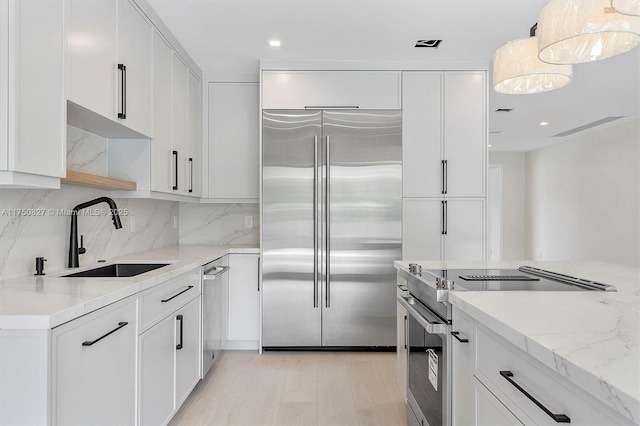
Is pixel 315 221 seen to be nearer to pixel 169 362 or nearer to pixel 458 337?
Result: pixel 169 362

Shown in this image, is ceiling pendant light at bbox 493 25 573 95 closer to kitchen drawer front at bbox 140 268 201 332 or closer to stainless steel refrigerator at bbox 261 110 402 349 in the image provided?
stainless steel refrigerator at bbox 261 110 402 349

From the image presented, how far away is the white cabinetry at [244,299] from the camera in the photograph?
3361 millimetres

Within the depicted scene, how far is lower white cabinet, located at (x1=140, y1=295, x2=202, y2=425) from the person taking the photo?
68.1 inches

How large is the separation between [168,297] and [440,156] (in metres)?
2.47

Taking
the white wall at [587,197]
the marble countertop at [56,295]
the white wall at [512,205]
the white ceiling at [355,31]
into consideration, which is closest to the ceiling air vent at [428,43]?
the white ceiling at [355,31]

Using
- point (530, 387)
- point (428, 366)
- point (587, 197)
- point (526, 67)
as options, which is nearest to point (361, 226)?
point (428, 366)

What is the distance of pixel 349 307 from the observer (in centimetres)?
327

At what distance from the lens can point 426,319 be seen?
1.57m

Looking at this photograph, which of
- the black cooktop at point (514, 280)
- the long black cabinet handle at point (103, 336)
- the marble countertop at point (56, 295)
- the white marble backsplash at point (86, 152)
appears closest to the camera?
the marble countertop at point (56, 295)

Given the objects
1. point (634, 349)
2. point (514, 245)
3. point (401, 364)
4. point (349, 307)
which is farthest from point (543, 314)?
point (514, 245)

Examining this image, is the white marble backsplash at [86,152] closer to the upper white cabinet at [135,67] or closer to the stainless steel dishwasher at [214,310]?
the upper white cabinet at [135,67]

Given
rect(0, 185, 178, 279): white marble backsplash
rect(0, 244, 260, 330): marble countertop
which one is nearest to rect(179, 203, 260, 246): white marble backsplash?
rect(0, 185, 178, 279): white marble backsplash

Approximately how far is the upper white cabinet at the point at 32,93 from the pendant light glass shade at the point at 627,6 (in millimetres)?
1959

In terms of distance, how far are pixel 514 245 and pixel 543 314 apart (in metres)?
7.34
